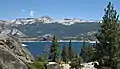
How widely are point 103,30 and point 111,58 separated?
398 centimetres

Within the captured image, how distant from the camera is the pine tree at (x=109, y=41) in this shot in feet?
145

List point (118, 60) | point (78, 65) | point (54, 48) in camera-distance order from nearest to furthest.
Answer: point (118, 60) < point (78, 65) < point (54, 48)

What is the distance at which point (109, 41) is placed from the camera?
1759 inches

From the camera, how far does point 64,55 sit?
483 ft

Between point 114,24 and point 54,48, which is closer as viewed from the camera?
point 114,24

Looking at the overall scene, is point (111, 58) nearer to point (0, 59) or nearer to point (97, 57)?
point (97, 57)

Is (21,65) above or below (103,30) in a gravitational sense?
below

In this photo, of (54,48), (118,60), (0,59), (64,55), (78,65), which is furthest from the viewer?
(64,55)

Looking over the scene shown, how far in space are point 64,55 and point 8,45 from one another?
3377 inches

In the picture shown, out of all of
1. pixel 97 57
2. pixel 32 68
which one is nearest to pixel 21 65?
pixel 32 68

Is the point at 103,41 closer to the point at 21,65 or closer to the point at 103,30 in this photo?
the point at 103,30

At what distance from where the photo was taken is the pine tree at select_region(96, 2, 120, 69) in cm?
4431

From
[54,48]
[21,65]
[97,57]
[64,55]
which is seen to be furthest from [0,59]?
[64,55]

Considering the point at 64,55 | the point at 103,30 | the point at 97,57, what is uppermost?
the point at 103,30
